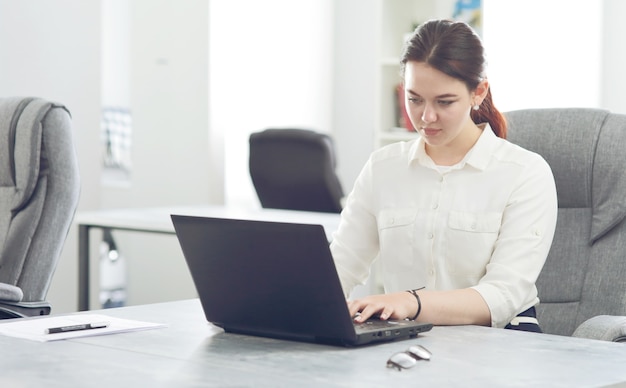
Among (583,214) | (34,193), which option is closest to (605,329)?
(583,214)

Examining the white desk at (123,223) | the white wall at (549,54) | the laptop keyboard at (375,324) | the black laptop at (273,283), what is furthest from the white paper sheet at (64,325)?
the white wall at (549,54)

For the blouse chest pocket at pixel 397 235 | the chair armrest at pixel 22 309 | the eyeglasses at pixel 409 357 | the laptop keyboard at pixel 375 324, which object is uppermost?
the blouse chest pocket at pixel 397 235

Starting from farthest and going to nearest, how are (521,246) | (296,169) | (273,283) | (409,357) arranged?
(296,169), (521,246), (273,283), (409,357)

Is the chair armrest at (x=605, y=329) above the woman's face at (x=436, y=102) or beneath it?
beneath

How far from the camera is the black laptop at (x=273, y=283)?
147cm

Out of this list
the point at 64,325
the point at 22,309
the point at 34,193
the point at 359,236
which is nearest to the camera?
the point at 64,325

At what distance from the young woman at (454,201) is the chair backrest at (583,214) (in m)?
0.29

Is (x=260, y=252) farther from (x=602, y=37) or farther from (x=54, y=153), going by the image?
(x=602, y=37)

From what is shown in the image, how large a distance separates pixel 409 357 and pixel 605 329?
0.71 m

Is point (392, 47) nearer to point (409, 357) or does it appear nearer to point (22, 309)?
point (22, 309)

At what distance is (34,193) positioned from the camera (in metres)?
2.61

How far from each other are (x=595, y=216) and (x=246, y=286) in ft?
3.42

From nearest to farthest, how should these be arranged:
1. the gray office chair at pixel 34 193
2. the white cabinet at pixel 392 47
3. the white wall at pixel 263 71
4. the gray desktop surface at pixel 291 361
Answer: the gray desktop surface at pixel 291 361 < the gray office chair at pixel 34 193 < the white wall at pixel 263 71 < the white cabinet at pixel 392 47

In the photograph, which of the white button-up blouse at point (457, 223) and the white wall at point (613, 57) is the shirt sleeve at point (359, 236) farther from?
the white wall at point (613, 57)
